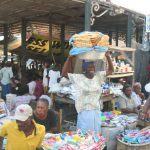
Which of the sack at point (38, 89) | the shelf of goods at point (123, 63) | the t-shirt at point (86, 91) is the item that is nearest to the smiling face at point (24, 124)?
the t-shirt at point (86, 91)

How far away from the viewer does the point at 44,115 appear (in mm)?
4242

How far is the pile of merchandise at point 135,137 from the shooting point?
5016 millimetres

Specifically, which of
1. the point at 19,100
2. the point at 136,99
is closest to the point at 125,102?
the point at 136,99

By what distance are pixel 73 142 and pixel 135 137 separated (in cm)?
139

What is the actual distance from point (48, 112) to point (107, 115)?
2.00 meters

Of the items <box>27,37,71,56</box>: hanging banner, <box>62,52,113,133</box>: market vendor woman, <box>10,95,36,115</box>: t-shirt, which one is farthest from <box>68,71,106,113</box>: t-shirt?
<box>27,37,71,56</box>: hanging banner

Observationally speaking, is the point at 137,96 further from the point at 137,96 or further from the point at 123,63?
the point at 123,63

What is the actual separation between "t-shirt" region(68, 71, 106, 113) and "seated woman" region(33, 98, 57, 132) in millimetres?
663

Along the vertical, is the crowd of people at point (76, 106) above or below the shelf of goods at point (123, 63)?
below

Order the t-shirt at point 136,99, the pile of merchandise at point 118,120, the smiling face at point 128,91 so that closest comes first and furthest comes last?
the pile of merchandise at point 118,120 < the smiling face at point 128,91 < the t-shirt at point 136,99

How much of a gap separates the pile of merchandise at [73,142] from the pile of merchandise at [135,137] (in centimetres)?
95

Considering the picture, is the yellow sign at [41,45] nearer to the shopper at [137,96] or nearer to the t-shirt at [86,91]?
the shopper at [137,96]

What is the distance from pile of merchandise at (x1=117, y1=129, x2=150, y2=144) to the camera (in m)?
5.02

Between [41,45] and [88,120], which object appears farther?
[41,45]
